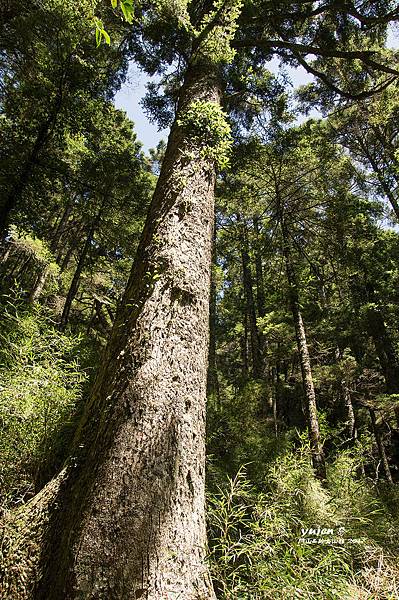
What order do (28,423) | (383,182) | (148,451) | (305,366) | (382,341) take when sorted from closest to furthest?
(148,451) → (28,423) → (305,366) → (383,182) → (382,341)

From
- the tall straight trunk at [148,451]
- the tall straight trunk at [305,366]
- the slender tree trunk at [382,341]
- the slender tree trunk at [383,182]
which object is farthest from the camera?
the slender tree trunk at [382,341]

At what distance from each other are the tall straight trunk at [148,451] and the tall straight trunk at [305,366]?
4693 mm

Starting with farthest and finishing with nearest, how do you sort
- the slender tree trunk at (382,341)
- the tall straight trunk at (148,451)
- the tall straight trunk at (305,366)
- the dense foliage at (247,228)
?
the slender tree trunk at (382,341) < the tall straight trunk at (305,366) < the dense foliage at (247,228) < the tall straight trunk at (148,451)

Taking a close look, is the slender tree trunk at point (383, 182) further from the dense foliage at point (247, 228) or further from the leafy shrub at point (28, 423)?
the leafy shrub at point (28, 423)

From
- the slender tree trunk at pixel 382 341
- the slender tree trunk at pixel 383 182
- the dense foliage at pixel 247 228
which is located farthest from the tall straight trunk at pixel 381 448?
the slender tree trunk at pixel 383 182

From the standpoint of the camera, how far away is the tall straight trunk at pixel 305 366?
6656 mm

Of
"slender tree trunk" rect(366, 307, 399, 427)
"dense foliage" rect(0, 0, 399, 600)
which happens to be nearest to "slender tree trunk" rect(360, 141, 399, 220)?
"dense foliage" rect(0, 0, 399, 600)

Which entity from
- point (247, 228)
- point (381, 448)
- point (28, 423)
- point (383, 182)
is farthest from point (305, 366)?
point (383, 182)

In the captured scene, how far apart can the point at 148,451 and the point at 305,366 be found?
Result: 21.7ft

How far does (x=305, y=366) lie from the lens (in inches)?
313

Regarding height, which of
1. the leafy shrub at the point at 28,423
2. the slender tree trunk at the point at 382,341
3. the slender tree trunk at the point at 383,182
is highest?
the slender tree trunk at the point at 383,182

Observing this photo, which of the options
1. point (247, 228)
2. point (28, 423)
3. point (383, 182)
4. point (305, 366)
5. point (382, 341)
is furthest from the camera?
point (382, 341)

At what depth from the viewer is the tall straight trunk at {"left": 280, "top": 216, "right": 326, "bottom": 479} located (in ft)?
21.8

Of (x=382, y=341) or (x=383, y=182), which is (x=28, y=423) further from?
(x=383, y=182)
